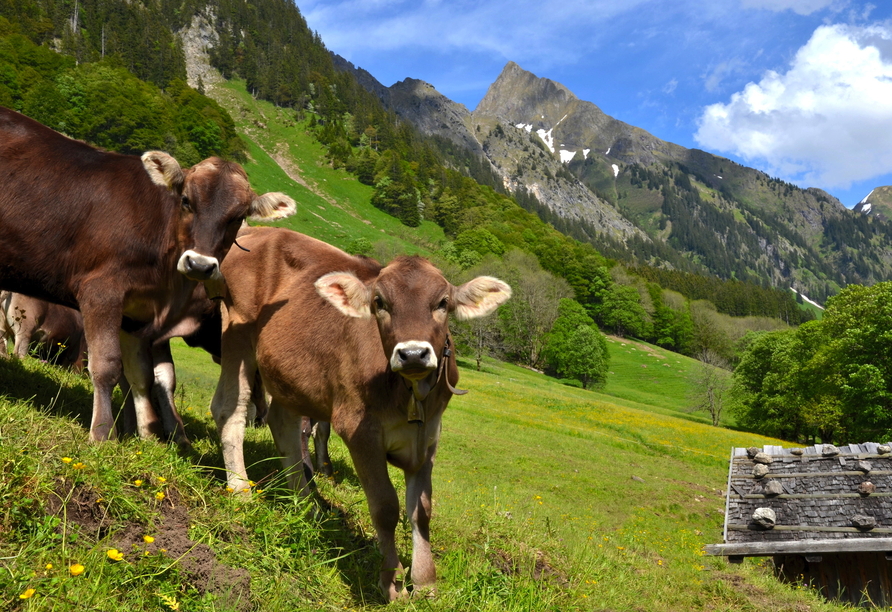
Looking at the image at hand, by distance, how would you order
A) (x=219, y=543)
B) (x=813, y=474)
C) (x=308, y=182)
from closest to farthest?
(x=219, y=543) < (x=813, y=474) < (x=308, y=182)

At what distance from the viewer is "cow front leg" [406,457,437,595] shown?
15.8ft

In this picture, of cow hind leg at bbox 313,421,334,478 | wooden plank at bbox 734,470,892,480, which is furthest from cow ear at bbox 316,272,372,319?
wooden plank at bbox 734,470,892,480

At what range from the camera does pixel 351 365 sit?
209 inches

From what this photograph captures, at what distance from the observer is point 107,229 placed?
592cm

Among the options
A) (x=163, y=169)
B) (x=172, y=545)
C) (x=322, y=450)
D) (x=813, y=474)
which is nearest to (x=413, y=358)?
(x=172, y=545)

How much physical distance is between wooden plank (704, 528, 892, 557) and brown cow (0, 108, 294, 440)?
1246cm

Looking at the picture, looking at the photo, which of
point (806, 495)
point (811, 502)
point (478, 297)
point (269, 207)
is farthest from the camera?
point (806, 495)

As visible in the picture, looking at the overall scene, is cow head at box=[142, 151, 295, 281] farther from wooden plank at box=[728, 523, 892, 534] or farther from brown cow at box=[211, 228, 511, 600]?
wooden plank at box=[728, 523, 892, 534]

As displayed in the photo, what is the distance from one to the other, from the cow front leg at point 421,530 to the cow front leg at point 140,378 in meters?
3.32

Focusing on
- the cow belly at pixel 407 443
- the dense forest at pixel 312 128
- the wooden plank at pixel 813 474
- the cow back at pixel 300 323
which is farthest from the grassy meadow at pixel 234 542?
the dense forest at pixel 312 128

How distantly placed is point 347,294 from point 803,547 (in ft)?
41.9

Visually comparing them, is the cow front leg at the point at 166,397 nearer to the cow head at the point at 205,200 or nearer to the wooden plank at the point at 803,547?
the cow head at the point at 205,200

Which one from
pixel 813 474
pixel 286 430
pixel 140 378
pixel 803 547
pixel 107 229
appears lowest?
pixel 803 547

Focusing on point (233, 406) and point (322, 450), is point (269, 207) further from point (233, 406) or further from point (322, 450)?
point (322, 450)
